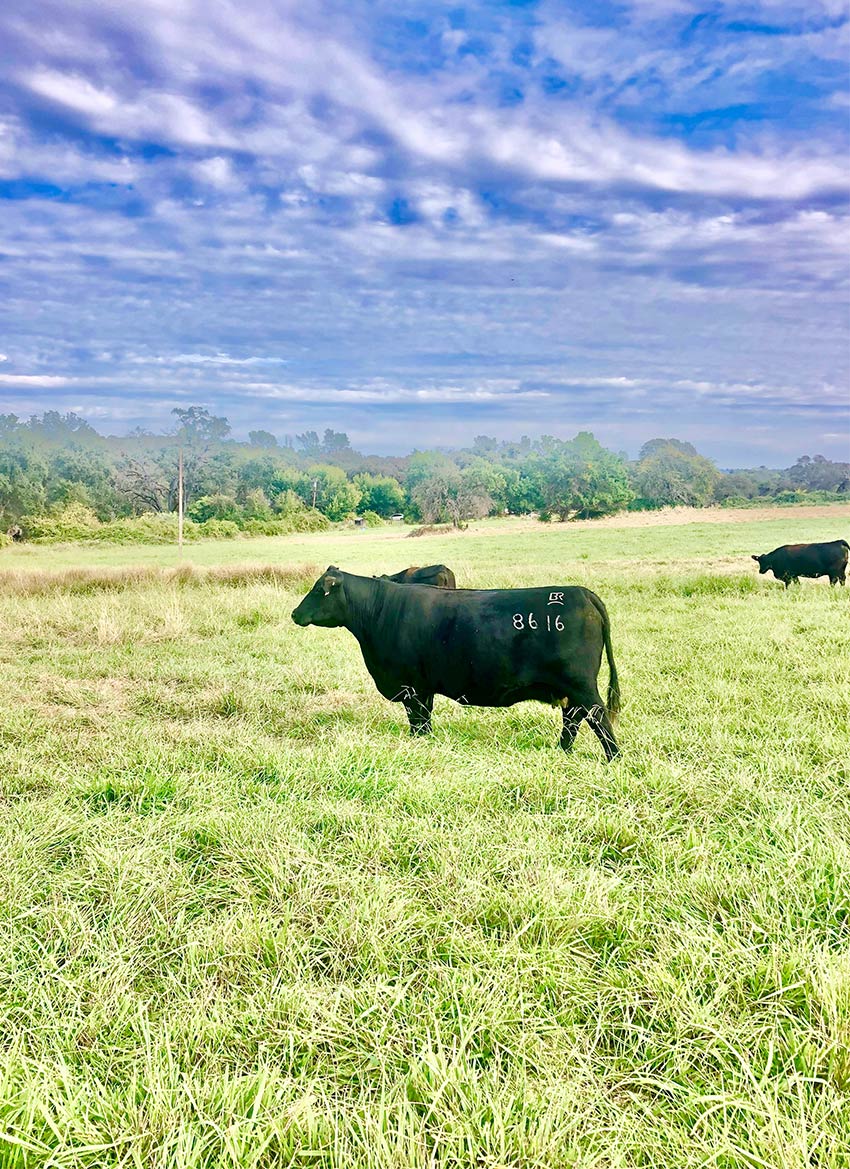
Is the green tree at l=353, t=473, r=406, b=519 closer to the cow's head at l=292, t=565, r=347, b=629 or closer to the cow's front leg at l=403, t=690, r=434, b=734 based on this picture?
the cow's head at l=292, t=565, r=347, b=629

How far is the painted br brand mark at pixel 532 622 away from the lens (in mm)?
4426

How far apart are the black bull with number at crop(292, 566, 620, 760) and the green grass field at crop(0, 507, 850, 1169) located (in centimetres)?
34

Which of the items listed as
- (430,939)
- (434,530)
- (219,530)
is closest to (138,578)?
(434,530)

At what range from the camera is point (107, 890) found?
112 inches

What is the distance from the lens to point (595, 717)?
14.3 feet

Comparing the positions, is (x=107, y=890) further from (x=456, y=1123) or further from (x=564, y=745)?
(x=564, y=745)

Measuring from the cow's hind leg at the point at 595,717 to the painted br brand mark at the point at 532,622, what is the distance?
505mm

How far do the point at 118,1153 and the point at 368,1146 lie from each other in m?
0.63

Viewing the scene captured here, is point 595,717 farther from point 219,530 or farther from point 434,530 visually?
point 219,530

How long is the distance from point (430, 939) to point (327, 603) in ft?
10.7

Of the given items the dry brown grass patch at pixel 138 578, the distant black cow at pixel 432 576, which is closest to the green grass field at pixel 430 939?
the distant black cow at pixel 432 576

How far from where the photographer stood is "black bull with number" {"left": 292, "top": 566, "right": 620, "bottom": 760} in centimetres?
442

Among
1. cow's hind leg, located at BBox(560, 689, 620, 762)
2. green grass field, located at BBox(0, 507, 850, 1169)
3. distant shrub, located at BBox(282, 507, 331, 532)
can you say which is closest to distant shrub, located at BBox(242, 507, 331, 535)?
distant shrub, located at BBox(282, 507, 331, 532)

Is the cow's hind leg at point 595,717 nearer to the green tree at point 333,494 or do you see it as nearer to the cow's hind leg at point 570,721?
the cow's hind leg at point 570,721
